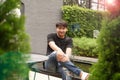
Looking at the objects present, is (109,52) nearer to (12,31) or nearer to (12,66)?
(12,31)

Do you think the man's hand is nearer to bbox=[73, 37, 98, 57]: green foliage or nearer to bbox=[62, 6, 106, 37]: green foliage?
bbox=[73, 37, 98, 57]: green foliage

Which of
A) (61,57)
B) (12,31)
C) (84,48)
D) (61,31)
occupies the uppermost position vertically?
(12,31)

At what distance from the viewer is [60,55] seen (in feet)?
19.2

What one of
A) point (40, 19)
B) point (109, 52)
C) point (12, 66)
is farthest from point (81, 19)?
point (12, 66)

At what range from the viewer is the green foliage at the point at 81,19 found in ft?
47.9

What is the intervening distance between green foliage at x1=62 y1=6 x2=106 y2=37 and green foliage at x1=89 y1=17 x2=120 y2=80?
11673mm

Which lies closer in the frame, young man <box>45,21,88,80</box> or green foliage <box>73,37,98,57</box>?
young man <box>45,21,88,80</box>

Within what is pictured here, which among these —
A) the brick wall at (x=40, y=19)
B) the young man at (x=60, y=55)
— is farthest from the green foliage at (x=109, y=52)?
the brick wall at (x=40, y=19)

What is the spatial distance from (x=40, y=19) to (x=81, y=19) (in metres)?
2.37

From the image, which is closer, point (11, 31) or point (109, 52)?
point (11, 31)

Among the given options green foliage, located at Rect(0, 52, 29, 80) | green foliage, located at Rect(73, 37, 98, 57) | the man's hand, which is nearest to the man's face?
the man's hand

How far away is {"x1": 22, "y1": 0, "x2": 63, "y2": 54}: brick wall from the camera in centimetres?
1322

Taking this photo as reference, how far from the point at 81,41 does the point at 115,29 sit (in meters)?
11.1

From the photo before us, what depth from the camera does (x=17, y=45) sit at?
1.91 metres
